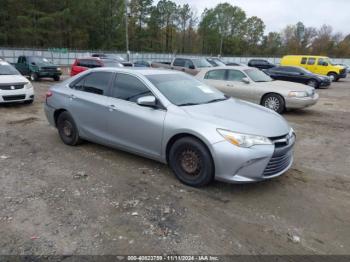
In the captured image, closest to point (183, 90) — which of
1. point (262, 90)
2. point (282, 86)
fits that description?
point (262, 90)

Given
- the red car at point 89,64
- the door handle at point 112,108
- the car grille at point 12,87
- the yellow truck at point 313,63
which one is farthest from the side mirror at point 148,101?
the yellow truck at point 313,63

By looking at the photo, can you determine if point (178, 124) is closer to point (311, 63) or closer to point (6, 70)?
point (6, 70)

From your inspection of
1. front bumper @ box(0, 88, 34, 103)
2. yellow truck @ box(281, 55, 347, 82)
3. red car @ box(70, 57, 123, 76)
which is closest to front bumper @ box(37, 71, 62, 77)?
red car @ box(70, 57, 123, 76)

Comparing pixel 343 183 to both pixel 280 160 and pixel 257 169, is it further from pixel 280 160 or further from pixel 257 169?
pixel 257 169

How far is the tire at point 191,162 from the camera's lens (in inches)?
151

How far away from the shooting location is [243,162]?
3609mm

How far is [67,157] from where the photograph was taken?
523cm

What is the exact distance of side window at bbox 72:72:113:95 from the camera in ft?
16.9

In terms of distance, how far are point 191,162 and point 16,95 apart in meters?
8.01

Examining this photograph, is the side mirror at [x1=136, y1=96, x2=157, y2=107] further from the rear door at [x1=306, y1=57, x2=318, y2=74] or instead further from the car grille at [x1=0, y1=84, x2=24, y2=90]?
the rear door at [x1=306, y1=57, x2=318, y2=74]

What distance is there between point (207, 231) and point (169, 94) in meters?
2.17

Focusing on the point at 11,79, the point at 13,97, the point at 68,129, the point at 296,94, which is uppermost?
the point at 296,94

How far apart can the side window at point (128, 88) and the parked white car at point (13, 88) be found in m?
6.23

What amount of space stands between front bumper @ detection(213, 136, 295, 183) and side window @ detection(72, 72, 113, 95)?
2.47 meters
